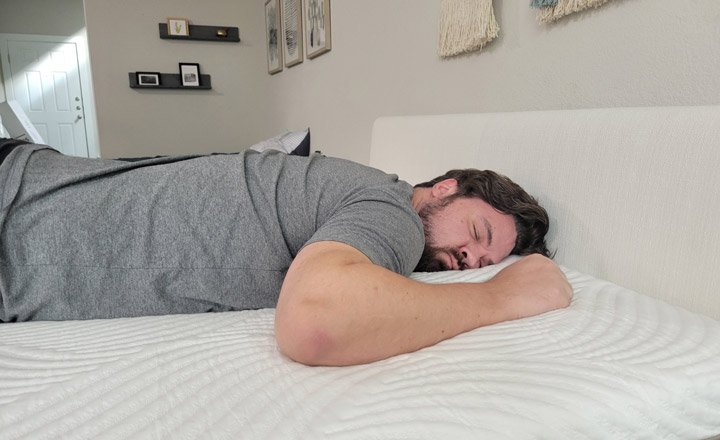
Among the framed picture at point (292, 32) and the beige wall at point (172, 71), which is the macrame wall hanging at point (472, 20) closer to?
the framed picture at point (292, 32)

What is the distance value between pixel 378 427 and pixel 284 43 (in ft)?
12.9

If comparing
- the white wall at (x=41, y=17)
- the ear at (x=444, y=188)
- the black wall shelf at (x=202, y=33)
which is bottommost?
the ear at (x=444, y=188)

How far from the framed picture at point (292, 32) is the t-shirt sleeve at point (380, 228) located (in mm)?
2967

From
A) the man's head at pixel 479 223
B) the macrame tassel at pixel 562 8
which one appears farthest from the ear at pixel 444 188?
the macrame tassel at pixel 562 8

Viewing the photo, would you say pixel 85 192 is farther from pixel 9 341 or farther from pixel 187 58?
pixel 187 58

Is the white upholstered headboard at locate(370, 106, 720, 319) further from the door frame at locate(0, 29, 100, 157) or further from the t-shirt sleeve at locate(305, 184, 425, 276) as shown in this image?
the door frame at locate(0, 29, 100, 157)

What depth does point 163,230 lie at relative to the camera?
2.91ft

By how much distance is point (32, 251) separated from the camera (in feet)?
2.77

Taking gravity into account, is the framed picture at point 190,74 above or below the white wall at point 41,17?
below

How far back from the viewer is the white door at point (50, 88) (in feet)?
20.1

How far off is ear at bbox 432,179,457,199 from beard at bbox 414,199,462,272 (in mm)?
29

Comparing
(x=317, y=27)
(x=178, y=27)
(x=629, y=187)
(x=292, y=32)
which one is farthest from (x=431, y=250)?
(x=178, y=27)

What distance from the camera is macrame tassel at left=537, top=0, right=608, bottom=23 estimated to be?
1.15 meters

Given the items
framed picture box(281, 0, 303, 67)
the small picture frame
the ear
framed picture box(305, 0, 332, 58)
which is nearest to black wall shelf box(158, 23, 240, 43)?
the small picture frame
